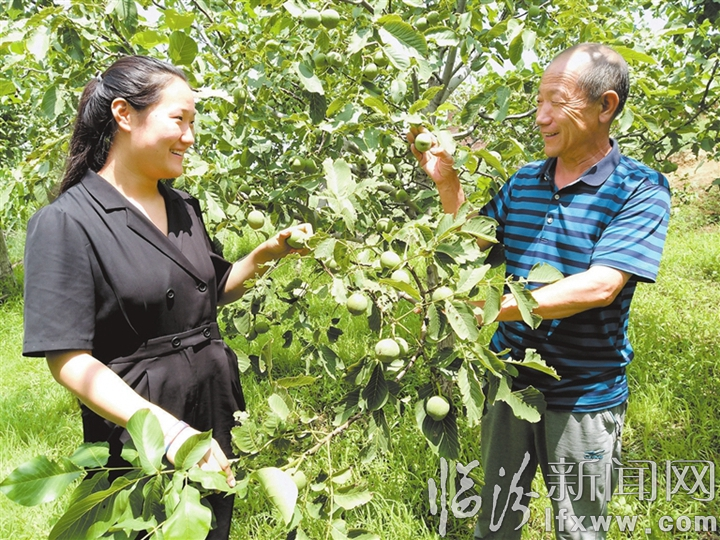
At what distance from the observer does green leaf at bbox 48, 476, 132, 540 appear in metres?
0.81

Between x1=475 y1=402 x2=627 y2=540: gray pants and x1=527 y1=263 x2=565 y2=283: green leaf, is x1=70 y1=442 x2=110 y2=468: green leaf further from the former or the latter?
x1=475 y1=402 x2=627 y2=540: gray pants

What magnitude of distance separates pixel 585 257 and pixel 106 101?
4.26 ft

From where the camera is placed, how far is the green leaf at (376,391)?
1.16 m

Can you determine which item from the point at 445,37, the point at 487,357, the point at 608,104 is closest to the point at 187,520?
the point at 487,357

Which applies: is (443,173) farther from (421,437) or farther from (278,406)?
(421,437)

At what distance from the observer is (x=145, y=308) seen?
1214 millimetres

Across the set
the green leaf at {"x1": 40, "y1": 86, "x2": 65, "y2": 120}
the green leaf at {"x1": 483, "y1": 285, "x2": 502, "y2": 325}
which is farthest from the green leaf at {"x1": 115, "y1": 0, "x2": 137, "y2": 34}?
the green leaf at {"x1": 483, "y1": 285, "x2": 502, "y2": 325}

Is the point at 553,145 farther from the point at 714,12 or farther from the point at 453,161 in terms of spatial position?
the point at 714,12

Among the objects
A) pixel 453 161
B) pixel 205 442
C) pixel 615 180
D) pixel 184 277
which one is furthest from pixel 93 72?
pixel 615 180

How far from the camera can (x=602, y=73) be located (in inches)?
56.5

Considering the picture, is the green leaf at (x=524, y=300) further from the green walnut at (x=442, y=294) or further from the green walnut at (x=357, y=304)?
the green walnut at (x=357, y=304)

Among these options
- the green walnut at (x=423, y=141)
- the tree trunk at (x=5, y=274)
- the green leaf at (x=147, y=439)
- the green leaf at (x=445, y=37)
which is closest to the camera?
the green leaf at (x=147, y=439)

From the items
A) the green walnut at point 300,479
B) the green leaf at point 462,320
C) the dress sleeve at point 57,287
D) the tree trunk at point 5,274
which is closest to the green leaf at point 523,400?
the green leaf at point 462,320

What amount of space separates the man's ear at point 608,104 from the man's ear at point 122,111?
1.24 m
